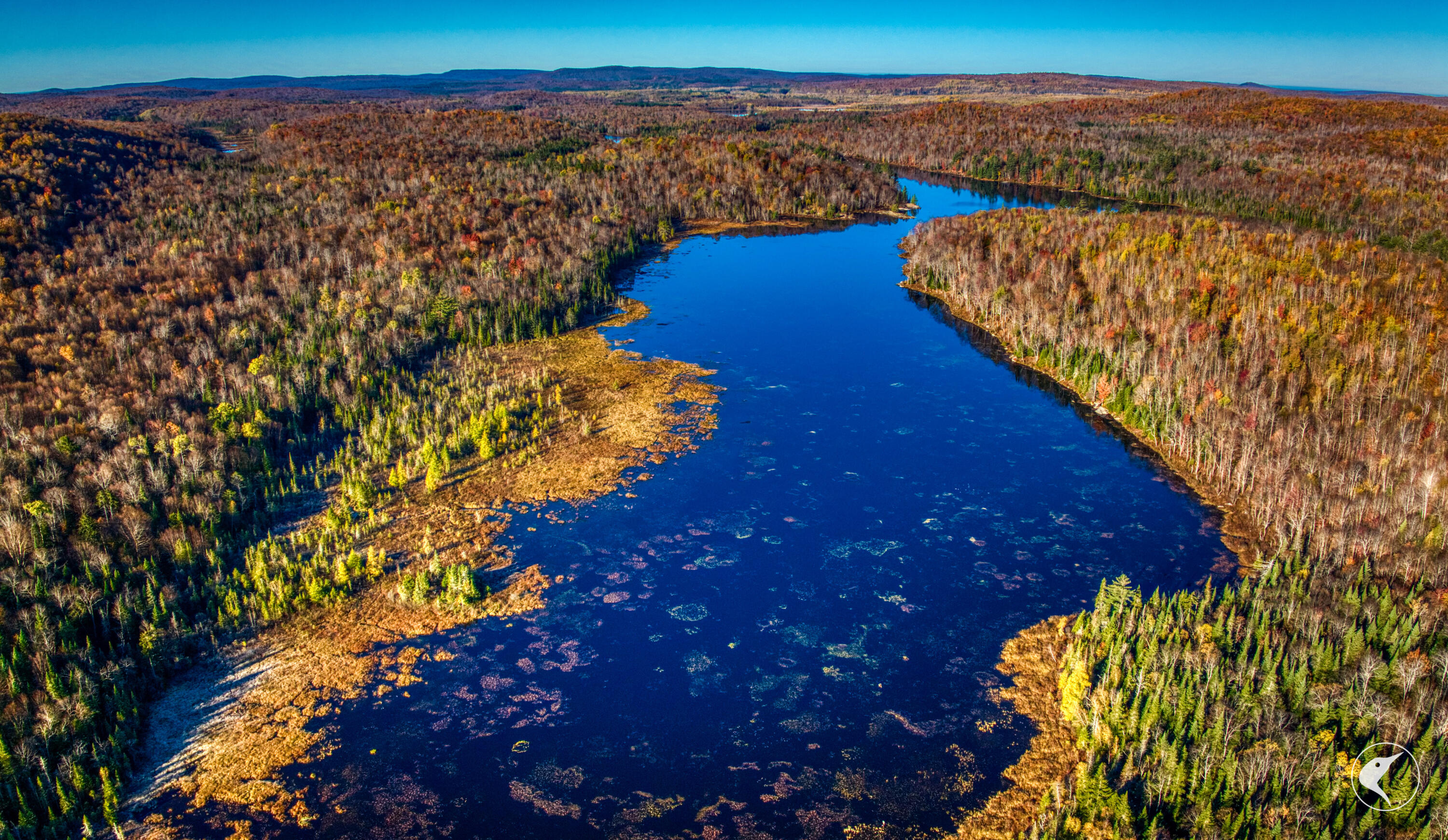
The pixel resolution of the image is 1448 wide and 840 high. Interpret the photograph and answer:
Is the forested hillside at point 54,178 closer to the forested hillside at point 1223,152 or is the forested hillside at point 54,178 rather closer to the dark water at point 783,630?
the dark water at point 783,630

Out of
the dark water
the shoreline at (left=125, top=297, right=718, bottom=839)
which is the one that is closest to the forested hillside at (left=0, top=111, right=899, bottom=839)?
the shoreline at (left=125, top=297, right=718, bottom=839)

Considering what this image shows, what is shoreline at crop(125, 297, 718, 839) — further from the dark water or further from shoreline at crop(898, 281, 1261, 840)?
shoreline at crop(898, 281, 1261, 840)

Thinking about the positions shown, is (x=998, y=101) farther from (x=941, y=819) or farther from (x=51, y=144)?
(x=941, y=819)

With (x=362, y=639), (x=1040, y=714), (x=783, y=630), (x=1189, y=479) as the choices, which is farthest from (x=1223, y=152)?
(x=362, y=639)

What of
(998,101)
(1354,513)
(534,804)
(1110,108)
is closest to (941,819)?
(534,804)

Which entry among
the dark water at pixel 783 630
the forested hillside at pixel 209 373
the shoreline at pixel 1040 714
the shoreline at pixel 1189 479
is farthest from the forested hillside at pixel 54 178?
the shoreline at pixel 1189 479

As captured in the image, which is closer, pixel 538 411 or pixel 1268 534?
pixel 1268 534

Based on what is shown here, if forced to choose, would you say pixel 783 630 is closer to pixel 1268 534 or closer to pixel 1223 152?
pixel 1268 534
